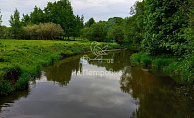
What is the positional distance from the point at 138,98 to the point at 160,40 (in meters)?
12.3

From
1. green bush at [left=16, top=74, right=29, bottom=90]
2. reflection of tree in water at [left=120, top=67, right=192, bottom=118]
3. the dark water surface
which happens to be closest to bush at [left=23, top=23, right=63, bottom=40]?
the dark water surface

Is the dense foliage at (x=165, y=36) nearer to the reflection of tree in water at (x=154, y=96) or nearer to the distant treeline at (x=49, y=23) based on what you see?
the reflection of tree in water at (x=154, y=96)

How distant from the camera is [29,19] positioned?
3209 inches

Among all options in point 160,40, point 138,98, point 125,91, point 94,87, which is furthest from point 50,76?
point 160,40

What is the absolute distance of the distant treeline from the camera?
5468 cm

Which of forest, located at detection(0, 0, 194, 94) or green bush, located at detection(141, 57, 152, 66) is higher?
forest, located at detection(0, 0, 194, 94)

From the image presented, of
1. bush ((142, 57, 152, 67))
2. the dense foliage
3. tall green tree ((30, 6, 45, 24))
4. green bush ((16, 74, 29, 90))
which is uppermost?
tall green tree ((30, 6, 45, 24))

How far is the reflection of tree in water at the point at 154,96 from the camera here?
954 cm

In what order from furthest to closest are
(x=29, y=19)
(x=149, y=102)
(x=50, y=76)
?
(x=29, y=19), (x=50, y=76), (x=149, y=102)

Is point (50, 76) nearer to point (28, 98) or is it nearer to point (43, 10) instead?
point (28, 98)

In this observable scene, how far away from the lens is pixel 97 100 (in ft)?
37.8

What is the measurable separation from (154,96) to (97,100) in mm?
4486

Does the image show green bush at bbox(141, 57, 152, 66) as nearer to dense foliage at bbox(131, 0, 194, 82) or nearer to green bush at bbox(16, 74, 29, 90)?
dense foliage at bbox(131, 0, 194, 82)

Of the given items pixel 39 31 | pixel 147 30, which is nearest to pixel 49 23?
pixel 39 31
